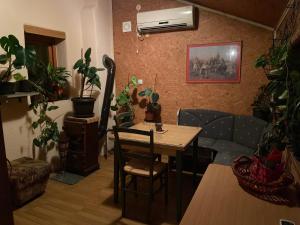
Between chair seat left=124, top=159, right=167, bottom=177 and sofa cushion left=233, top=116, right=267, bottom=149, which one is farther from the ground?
sofa cushion left=233, top=116, right=267, bottom=149

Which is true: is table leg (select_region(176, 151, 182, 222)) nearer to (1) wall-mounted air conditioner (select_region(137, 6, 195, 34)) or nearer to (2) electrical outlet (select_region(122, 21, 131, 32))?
(1) wall-mounted air conditioner (select_region(137, 6, 195, 34))

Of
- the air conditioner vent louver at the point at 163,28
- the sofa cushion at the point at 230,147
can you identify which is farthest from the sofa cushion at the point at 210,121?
the air conditioner vent louver at the point at 163,28

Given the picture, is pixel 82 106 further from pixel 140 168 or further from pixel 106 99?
pixel 140 168

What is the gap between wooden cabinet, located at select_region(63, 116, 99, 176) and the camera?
10.8 ft

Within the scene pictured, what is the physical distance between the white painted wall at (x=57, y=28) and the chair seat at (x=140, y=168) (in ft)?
5.09

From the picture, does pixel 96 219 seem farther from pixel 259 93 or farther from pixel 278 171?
→ pixel 259 93

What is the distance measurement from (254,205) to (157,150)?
128 centimetres

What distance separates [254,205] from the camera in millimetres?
1116

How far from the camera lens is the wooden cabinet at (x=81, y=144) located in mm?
3284

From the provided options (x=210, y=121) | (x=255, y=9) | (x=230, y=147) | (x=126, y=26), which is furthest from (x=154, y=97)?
(x=255, y=9)

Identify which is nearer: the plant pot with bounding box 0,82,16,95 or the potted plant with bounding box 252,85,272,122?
the plant pot with bounding box 0,82,16,95

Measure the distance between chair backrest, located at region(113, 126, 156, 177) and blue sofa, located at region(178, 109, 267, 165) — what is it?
905mm

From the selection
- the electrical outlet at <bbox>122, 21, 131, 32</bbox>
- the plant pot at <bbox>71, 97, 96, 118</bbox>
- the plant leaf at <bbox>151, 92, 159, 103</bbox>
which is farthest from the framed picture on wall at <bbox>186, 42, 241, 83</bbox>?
the plant pot at <bbox>71, 97, 96, 118</bbox>

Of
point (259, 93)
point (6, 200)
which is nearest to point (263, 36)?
point (259, 93)
